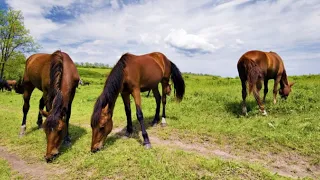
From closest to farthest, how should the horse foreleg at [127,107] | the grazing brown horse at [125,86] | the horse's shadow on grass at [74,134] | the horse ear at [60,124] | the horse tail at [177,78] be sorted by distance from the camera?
the horse ear at [60,124], the grazing brown horse at [125,86], the horse's shadow on grass at [74,134], the horse foreleg at [127,107], the horse tail at [177,78]

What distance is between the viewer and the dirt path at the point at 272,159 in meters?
5.66

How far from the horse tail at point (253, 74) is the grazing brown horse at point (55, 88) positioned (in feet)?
21.2

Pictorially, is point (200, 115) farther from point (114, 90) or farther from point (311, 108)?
point (114, 90)

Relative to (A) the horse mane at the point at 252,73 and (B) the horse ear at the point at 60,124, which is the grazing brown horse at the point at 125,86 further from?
(A) the horse mane at the point at 252,73

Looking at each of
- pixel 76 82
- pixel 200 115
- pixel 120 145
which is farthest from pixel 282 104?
pixel 76 82

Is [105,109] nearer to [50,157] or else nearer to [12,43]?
[50,157]

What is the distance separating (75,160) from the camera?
6.09m

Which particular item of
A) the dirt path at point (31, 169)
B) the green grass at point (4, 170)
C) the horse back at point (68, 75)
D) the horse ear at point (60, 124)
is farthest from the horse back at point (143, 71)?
the green grass at point (4, 170)

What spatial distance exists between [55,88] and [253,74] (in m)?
7.24

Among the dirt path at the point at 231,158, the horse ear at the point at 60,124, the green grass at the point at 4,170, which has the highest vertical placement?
the horse ear at the point at 60,124

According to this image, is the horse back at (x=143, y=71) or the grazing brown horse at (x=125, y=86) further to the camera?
the horse back at (x=143, y=71)

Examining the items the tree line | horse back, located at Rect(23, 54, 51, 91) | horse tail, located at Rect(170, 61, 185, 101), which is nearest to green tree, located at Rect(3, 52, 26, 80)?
the tree line

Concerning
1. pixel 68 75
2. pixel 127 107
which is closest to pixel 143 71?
pixel 127 107

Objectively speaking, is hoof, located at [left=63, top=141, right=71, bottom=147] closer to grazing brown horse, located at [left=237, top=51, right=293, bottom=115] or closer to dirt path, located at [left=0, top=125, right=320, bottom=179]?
dirt path, located at [left=0, top=125, right=320, bottom=179]
